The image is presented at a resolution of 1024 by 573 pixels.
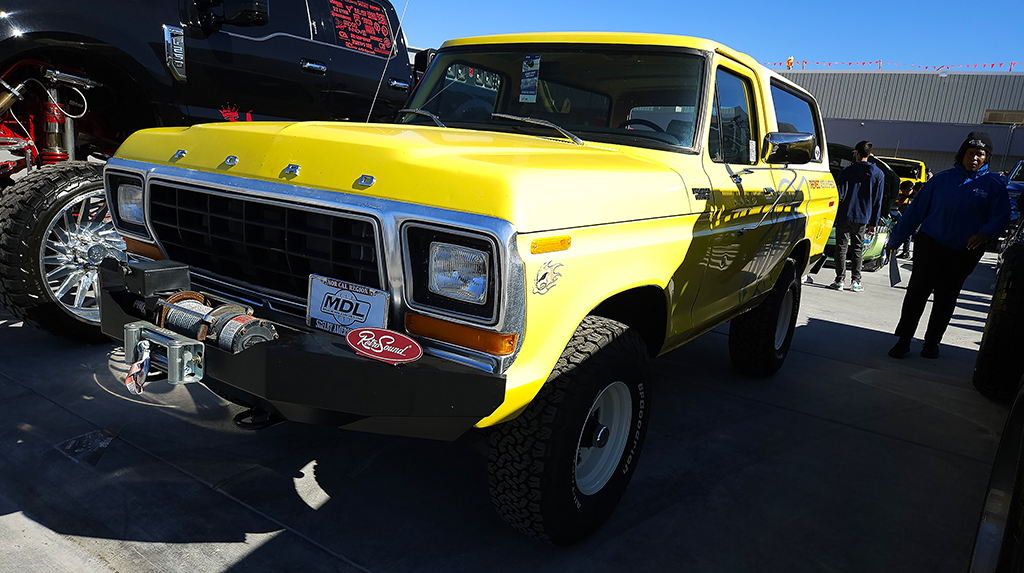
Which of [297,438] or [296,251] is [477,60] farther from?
[297,438]

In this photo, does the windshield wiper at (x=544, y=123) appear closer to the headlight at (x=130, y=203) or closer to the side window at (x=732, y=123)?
the side window at (x=732, y=123)

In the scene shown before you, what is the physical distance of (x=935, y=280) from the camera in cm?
543

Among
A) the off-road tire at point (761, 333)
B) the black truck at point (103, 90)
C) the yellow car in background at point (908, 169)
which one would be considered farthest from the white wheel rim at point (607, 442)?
the yellow car in background at point (908, 169)

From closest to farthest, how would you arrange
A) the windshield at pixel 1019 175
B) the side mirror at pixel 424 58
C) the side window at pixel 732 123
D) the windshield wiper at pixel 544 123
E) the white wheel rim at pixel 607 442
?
the white wheel rim at pixel 607 442 → the windshield wiper at pixel 544 123 → the side window at pixel 732 123 → the side mirror at pixel 424 58 → the windshield at pixel 1019 175

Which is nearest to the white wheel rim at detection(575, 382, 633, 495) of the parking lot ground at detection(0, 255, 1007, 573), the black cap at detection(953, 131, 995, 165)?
the parking lot ground at detection(0, 255, 1007, 573)

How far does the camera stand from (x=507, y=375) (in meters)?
2.00

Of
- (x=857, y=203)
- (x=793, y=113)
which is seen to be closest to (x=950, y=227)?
(x=793, y=113)

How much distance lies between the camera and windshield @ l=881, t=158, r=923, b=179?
15453 mm

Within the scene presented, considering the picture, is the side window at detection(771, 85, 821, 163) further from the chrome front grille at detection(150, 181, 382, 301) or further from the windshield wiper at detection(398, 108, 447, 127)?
the chrome front grille at detection(150, 181, 382, 301)

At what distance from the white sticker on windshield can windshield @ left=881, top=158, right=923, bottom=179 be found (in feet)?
48.5

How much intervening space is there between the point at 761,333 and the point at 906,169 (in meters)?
A: 13.7

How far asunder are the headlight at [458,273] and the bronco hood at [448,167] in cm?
13

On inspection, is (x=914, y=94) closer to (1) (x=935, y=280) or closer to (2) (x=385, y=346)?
(1) (x=935, y=280)

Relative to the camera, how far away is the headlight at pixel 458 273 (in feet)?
6.48
